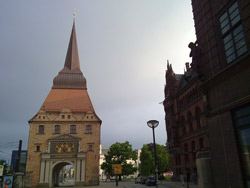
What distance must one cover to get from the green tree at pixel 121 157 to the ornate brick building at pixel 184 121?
16.6 m

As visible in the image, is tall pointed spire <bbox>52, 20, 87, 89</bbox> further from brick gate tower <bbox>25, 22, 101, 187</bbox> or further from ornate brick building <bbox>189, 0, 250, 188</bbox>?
ornate brick building <bbox>189, 0, 250, 188</bbox>

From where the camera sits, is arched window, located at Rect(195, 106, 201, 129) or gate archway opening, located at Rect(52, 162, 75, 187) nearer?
arched window, located at Rect(195, 106, 201, 129)

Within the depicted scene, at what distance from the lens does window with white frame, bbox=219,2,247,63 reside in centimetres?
865

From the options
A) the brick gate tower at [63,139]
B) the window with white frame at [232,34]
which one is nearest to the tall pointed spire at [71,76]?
the brick gate tower at [63,139]

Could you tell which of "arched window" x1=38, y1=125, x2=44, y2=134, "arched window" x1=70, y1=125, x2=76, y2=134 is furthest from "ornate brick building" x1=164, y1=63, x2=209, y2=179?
"arched window" x1=38, y1=125, x2=44, y2=134

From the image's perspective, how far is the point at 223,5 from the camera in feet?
31.9

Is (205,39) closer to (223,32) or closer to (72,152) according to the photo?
(223,32)

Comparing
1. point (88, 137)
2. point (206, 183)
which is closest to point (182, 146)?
point (88, 137)

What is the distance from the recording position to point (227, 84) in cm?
905

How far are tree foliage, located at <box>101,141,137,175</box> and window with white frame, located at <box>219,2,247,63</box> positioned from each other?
50958 millimetres

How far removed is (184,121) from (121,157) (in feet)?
79.9

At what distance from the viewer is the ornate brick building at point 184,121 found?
3494cm

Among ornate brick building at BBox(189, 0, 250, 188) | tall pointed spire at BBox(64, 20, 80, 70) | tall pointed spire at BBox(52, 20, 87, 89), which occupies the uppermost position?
tall pointed spire at BBox(64, 20, 80, 70)

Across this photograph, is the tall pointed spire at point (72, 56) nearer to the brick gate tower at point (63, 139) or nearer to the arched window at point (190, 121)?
the brick gate tower at point (63, 139)
